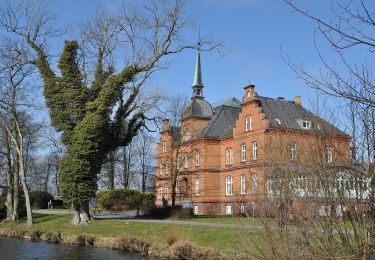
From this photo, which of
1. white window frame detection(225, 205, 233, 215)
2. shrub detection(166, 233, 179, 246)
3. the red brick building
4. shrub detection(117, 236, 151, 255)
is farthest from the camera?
white window frame detection(225, 205, 233, 215)

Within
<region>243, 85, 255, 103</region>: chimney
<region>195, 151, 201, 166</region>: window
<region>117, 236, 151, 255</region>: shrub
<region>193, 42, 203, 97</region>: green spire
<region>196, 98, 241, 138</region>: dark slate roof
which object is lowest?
<region>117, 236, 151, 255</region>: shrub

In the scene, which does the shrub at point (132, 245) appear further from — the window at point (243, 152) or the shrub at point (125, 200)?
the window at point (243, 152)

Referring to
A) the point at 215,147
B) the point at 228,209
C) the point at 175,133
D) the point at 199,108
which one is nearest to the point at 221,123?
the point at 215,147

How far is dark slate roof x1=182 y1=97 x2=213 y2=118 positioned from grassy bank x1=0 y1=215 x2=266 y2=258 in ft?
80.4

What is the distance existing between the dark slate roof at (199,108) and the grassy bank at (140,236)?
2452 centimetres

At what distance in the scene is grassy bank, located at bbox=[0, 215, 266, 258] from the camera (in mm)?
18219

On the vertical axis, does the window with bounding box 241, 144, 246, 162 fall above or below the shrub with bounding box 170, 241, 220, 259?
above

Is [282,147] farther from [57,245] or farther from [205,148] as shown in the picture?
[205,148]

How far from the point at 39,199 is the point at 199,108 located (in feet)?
82.8

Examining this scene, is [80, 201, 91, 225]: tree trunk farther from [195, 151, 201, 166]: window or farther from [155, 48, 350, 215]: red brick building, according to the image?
[195, 151, 201, 166]: window

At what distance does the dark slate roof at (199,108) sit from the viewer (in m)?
52.7

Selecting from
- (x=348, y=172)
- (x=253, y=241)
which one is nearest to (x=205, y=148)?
(x=253, y=241)

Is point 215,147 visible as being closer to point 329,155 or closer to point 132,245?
point 132,245

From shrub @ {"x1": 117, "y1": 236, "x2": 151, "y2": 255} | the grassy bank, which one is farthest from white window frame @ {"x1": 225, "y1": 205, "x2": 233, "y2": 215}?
shrub @ {"x1": 117, "y1": 236, "x2": 151, "y2": 255}
